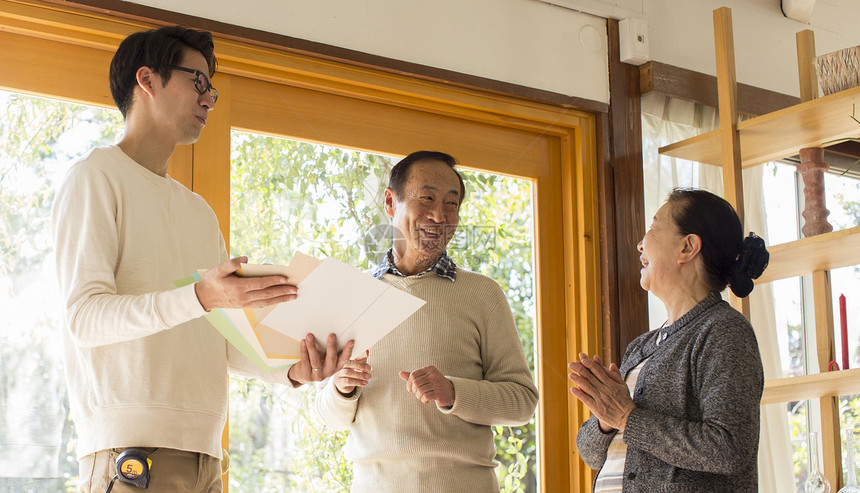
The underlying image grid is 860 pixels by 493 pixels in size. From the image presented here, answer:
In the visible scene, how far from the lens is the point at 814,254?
277cm

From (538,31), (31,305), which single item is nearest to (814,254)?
(538,31)

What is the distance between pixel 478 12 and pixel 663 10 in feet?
2.77

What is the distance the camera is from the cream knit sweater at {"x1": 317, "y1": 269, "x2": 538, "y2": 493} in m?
2.03

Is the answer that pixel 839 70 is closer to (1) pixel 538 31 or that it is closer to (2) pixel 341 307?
(1) pixel 538 31

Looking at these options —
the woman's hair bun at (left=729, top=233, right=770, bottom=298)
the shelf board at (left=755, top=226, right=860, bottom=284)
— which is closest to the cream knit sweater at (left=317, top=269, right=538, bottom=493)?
the woman's hair bun at (left=729, top=233, right=770, bottom=298)

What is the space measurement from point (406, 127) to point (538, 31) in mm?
621

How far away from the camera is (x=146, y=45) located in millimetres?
1807

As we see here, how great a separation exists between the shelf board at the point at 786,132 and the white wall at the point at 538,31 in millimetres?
389

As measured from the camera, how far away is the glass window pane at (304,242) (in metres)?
2.51

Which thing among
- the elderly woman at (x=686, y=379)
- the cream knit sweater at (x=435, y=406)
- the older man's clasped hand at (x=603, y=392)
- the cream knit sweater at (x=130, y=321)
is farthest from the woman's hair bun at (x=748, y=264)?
the cream knit sweater at (x=130, y=321)

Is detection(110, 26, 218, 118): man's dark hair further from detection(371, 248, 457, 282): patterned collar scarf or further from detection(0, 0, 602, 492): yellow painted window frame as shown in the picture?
detection(371, 248, 457, 282): patterned collar scarf

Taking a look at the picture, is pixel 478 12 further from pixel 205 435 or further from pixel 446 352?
pixel 205 435

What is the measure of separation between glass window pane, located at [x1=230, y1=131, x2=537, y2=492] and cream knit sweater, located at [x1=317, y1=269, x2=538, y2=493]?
449 millimetres

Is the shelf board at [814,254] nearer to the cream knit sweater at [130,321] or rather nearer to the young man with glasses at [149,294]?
the young man with glasses at [149,294]
